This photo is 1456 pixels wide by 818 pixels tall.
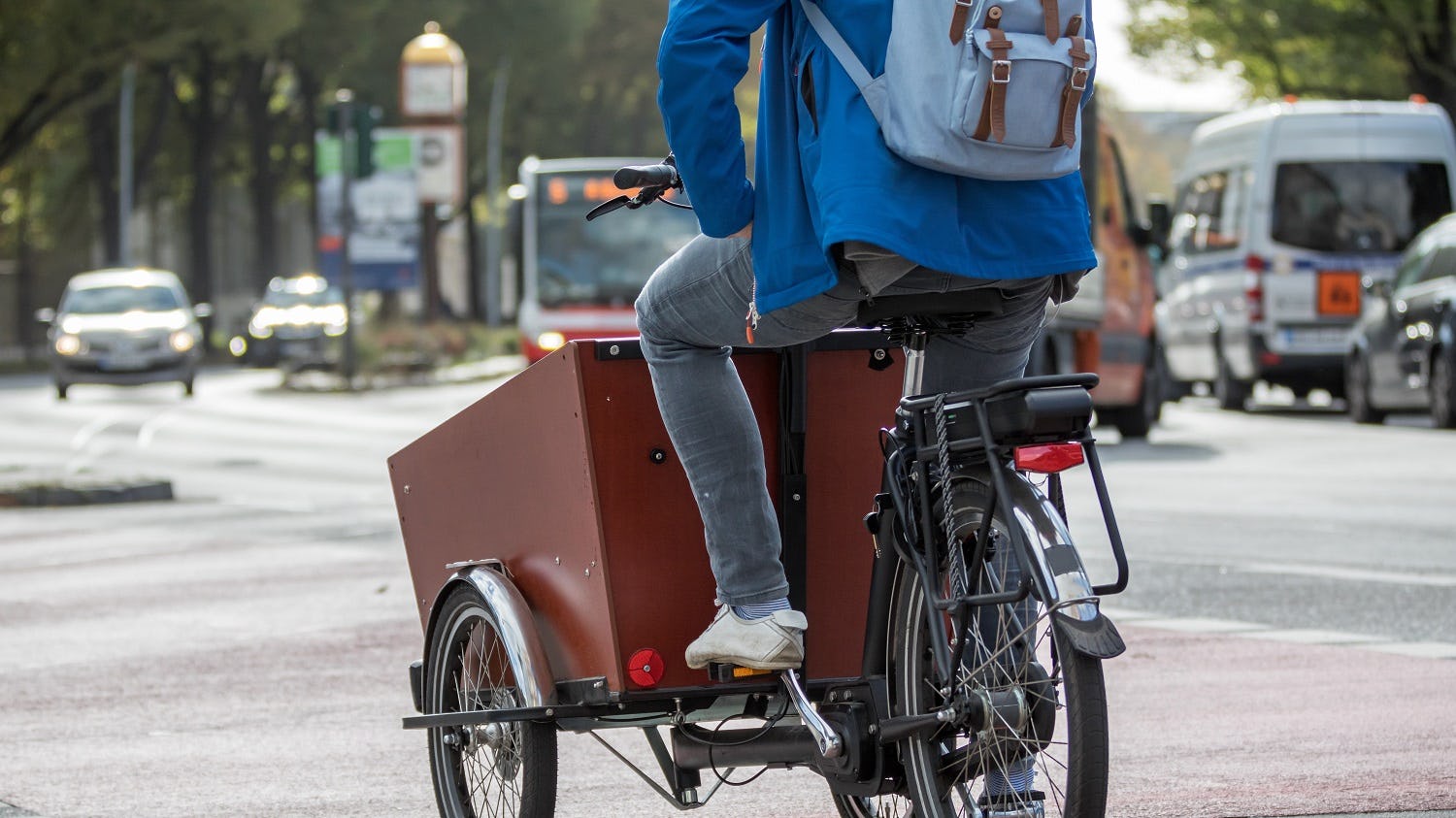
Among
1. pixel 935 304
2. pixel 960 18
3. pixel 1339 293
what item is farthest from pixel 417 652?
pixel 1339 293

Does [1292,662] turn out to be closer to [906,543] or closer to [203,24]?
[906,543]

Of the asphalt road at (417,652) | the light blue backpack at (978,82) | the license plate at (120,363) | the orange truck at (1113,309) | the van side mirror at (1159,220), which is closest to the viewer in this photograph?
the light blue backpack at (978,82)

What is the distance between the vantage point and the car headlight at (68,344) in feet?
103

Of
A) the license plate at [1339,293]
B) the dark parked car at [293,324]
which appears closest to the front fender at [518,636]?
the license plate at [1339,293]

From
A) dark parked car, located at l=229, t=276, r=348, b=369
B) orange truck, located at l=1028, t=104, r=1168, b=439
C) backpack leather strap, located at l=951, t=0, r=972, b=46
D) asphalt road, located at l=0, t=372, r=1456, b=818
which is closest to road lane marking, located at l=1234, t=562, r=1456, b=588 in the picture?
asphalt road, located at l=0, t=372, r=1456, b=818

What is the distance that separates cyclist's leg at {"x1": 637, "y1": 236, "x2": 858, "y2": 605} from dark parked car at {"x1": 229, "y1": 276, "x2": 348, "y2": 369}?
39.5 meters

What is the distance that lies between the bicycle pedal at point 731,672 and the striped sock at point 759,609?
0.10 m

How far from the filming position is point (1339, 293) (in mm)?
22703

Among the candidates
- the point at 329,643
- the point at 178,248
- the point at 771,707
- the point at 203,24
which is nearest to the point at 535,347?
the point at 329,643

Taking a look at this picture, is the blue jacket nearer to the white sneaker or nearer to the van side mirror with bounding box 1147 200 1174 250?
the white sneaker

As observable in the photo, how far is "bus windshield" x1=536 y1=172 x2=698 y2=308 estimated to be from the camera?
25000 mm

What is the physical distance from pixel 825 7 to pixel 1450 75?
112 feet

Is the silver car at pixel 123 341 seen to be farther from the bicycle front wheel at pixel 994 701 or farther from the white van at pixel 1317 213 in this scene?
the bicycle front wheel at pixel 994 701

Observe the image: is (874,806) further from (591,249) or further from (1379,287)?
(591,249)
